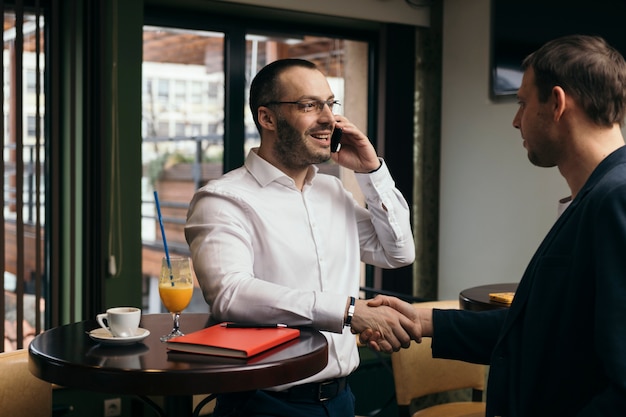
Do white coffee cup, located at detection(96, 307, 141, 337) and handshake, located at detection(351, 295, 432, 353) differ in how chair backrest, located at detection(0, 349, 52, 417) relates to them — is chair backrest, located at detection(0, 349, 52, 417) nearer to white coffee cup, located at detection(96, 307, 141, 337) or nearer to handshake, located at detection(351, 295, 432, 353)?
white coffee cup, located at detection(96, 307, 141, 337)

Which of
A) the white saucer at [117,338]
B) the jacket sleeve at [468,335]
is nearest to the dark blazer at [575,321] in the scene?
the jacket sleeve at [468,335]

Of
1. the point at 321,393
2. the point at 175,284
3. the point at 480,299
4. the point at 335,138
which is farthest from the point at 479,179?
the point at 175,284

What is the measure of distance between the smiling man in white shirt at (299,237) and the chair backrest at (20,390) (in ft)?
1.78

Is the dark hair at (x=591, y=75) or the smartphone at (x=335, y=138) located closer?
the dark hair at (x=591, y=75)

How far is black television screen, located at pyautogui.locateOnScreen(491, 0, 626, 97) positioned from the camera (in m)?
3.71

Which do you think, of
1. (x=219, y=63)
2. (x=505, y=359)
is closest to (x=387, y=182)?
(x=505, y=359)

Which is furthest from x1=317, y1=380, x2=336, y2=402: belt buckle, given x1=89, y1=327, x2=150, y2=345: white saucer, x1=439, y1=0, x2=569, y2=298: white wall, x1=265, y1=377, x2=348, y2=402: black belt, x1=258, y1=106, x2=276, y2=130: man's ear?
x1=439, y1=0, x2=569, y2=298: white wall

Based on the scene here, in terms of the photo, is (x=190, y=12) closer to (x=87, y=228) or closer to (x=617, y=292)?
(x=87, y=228)

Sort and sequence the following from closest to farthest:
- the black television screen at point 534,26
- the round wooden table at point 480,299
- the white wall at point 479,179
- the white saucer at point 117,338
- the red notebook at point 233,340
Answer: the red notebook at point 233,340, the white saucer at point 117,338, the round wooden table at point 480,299, the black television screen at point 534,26, the white wall at point 479,179

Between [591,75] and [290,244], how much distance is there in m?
0.91

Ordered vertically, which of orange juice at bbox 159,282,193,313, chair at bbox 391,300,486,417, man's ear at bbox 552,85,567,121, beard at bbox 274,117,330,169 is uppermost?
man's ear at bbox 552,85,567,121

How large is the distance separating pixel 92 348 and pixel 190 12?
8.73 feet

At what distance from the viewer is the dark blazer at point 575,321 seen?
118 cm

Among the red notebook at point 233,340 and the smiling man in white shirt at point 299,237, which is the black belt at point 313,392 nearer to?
the smiling man in white shirt at point 299,237
